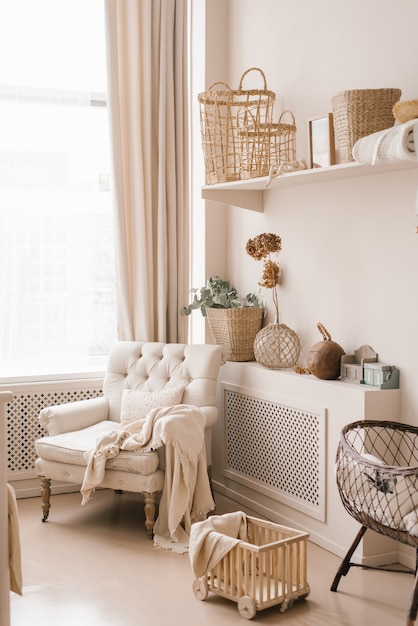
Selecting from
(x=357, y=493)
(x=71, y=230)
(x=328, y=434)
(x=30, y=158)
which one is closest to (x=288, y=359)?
(x=328, y=434)


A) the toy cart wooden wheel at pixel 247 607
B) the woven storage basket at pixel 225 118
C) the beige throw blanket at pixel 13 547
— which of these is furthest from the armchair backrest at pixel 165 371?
the beige throw blanket at pixel 13 547

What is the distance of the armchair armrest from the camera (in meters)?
3.94

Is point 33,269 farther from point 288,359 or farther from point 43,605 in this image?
point 43,605

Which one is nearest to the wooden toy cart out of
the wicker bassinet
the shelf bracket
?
the wicker bassinet

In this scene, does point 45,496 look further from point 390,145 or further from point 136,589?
point 390,145

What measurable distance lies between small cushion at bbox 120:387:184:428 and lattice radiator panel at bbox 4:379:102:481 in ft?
1.75

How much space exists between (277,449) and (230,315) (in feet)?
2.51

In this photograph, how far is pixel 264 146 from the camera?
12.4 ft

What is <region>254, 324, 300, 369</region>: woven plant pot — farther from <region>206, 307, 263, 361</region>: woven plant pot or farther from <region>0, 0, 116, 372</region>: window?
<region>0, 0, 116, 372</region>: window

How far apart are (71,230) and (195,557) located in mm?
2310

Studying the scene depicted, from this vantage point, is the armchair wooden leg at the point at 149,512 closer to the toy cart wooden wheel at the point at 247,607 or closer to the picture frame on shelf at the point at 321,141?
the toy cart wooden wheel at the point at 247,607

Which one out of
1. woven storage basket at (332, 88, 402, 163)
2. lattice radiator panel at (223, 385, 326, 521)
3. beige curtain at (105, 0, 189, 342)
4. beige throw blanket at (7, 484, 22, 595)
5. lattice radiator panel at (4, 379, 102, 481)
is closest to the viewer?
beige throw blanket at (7, 484, 22, 595)

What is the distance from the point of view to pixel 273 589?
9.41 feet

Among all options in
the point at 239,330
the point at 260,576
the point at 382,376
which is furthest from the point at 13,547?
the point at 239,330
